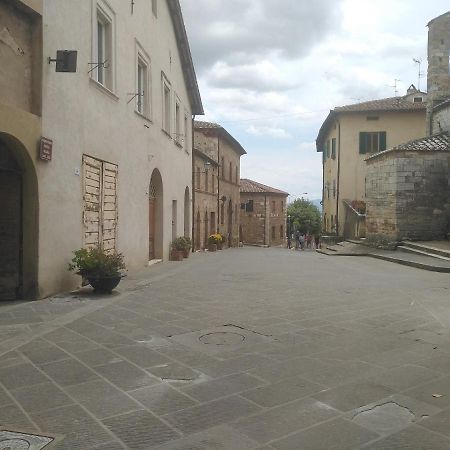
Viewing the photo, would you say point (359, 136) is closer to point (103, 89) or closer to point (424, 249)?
point (424, 249)

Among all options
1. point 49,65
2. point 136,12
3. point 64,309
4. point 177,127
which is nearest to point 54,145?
point 49,65

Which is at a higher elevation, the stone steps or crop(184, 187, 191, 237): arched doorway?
crop(184, 187, 191, 237): arched doorway

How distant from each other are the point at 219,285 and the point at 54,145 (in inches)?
156

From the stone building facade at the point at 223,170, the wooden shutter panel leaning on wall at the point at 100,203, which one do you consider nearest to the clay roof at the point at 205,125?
the stone building facade at the point at 223,170

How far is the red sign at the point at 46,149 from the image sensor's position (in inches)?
283

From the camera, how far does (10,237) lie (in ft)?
23.8

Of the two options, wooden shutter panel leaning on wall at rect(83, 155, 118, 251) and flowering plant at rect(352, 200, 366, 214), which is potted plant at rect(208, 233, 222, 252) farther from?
wooden shutter panel leaning on wall at rect(83, 155, 118, 251)

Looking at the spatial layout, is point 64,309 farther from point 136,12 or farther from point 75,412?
point 136,12

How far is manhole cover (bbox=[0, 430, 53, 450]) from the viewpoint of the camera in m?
2.83

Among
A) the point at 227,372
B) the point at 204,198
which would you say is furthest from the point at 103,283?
the point at 204,198

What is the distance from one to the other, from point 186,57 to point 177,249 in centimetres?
771

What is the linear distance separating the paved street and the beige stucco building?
3.63 feet

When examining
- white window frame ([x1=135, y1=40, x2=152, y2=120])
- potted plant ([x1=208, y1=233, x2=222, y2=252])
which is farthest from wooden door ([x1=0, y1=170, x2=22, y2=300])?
potted plant ([x1=208, y1=233, x2=222, y2=252])

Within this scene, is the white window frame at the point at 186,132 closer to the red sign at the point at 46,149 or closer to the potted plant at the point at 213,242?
the potted plant at the point at 213,242
